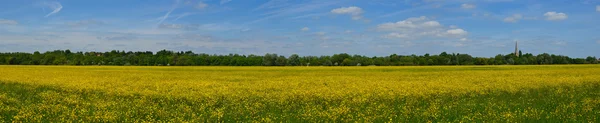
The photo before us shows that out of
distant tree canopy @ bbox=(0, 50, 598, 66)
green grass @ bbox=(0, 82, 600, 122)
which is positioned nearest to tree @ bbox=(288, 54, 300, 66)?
distant tree canopy @ bbox=(0, 50, 598, 66)

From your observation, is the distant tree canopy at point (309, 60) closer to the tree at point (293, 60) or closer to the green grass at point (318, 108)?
the tree at point (293, 60)

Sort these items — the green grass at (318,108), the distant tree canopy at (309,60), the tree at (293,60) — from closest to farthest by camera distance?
the green grass at (318,108) < the distant tree canopy at (309,60) < the tree at (293,60)

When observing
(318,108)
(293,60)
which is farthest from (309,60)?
(318,108)

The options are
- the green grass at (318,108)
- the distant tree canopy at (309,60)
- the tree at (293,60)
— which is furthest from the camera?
the tree at (293,60)

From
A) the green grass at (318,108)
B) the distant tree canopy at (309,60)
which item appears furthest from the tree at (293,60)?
the green grass at (318,108)

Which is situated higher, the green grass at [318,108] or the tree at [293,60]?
the tree at [293,60]

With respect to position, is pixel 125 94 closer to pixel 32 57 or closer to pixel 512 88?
pixel 512 88

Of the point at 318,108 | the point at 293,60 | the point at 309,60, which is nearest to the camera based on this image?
the point at 318,108

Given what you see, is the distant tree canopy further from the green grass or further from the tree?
the green grass

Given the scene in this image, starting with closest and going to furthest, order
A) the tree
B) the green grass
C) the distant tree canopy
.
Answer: the green grass → the distant tree canopy → the tree

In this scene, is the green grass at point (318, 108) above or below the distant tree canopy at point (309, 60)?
below

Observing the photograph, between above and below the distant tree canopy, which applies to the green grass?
below

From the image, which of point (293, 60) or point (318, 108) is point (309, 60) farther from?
point (318, 108)

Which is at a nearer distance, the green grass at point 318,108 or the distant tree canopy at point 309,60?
the green grass at point 318,108
